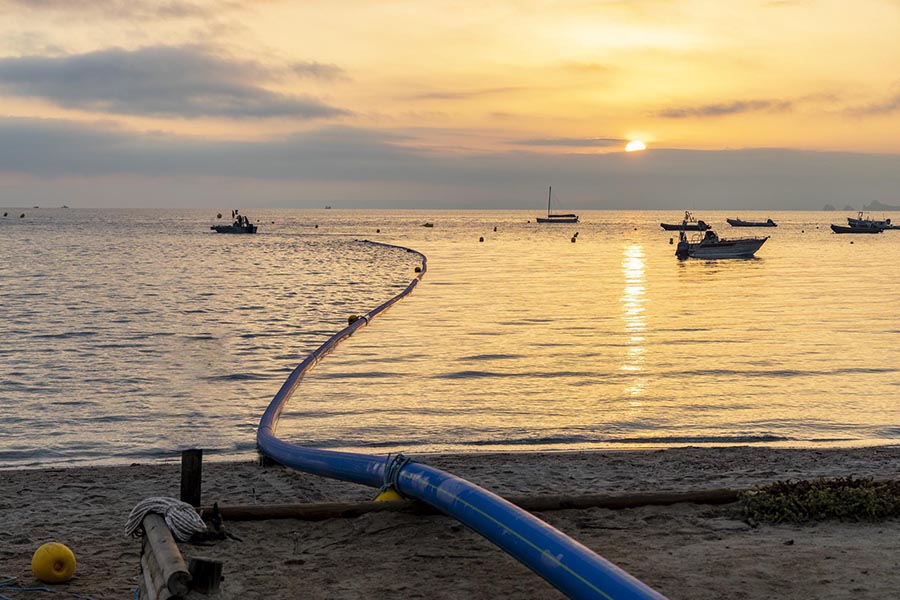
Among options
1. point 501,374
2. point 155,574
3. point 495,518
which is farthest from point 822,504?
point 501,374

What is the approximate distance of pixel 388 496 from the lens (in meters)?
7.89

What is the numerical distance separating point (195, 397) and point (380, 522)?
27.5 ft

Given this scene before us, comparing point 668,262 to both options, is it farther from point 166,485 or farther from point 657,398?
point 166,485

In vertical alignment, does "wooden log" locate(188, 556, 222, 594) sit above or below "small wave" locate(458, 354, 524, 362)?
above

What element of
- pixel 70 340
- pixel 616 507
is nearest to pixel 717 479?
pixel 616 507

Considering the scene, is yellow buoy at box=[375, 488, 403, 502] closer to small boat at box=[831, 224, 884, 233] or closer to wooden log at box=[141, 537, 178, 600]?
wooden log at box=[141, 537, 178, 600]

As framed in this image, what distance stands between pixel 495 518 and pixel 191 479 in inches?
110

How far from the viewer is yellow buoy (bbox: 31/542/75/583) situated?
253 inches

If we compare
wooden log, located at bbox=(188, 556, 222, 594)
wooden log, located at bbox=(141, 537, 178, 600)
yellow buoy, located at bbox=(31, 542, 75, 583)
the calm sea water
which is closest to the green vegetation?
the calm sea water

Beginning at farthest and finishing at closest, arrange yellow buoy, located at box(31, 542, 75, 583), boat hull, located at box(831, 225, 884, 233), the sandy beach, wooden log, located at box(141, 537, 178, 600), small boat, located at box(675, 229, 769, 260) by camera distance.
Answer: boat hull, located at box(831, 225, 884, 233), small boat, located at box(675, 229, 769, 260), yellow buoy, located at box(31, 542, 75, 583), the sandy beach, wooden log, located at box(141, 537, 178, 600)

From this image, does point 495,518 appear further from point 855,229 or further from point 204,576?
point 855,229

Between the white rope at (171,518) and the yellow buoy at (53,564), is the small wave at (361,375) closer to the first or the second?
the white rope at (171,518)

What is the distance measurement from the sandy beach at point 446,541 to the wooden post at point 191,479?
16.7 inches

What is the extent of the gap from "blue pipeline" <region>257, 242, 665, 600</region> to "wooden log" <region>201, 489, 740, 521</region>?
0.94 ft
